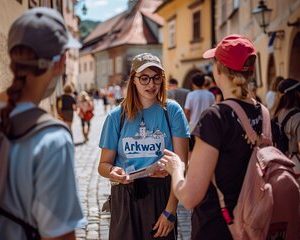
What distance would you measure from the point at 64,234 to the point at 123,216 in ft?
4.81

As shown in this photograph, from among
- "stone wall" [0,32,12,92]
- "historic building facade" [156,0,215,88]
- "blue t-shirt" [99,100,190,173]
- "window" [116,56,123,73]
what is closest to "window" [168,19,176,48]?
"historic building facade" [156,0,215,88]

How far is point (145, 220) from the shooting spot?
3.44 meters

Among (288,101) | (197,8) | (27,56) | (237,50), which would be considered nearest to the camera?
(27,56)

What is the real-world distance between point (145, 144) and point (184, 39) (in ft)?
92.7

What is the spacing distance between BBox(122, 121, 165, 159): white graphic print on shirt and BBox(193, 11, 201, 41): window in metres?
25.8

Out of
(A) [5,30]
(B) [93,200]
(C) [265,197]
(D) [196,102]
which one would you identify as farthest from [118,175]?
(D) [196,102]

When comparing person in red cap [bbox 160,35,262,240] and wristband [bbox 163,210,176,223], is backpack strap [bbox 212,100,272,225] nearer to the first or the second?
person in red cap [bbox 160,35,262,240]

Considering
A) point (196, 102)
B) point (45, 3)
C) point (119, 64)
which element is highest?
point (45, 3)

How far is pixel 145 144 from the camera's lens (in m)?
3.45

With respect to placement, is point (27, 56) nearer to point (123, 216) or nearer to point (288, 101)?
point (123, 216)

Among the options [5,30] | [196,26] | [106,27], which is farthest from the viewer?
[106,27]

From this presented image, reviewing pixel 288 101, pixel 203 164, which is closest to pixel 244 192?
pixel 203 164

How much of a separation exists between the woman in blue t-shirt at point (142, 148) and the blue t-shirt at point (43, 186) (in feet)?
4.49

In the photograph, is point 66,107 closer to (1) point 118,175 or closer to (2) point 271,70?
(2) point 271,70
